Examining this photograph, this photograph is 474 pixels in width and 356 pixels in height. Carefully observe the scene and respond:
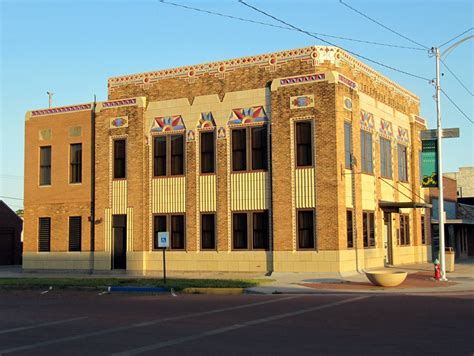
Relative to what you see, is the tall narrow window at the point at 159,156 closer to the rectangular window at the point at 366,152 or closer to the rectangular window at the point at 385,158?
the rectangular window at the point at 366,152

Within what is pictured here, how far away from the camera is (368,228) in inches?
1264

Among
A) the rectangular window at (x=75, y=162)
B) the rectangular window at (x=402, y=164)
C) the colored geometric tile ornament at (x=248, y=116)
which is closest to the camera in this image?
the colored geometric tile ornament at (x=248, y=116)

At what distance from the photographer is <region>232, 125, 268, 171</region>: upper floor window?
101 ft

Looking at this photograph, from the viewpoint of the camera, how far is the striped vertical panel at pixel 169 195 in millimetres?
32781

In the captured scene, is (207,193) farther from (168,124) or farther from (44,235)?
(44,235)

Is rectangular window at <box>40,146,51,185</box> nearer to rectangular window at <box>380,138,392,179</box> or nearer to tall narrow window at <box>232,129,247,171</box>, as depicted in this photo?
tall narrow window at <box>232,129,247,171</box>

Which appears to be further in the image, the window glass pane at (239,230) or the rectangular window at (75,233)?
the rectangular window at (75,233)

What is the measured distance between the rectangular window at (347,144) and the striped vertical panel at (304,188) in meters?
2.02

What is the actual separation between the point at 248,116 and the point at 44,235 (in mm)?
14208

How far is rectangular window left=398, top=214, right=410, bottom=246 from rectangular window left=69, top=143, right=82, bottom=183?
18666 mm

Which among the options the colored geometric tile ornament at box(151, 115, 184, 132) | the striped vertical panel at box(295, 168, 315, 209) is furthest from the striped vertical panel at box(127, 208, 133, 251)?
the striped vertical panel at box(295, 168, 315, 209)

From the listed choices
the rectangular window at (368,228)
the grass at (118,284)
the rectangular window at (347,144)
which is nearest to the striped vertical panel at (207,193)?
the rectangular window at (347,144)

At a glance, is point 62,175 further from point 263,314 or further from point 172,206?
point 263,314

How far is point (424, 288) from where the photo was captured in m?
22.7
